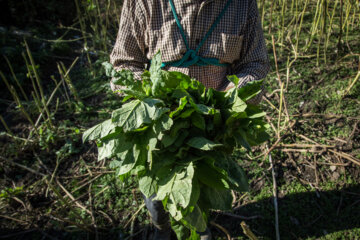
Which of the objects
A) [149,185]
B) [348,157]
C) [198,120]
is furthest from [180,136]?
[348,157]

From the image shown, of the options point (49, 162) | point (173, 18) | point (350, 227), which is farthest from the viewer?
point (49, 162)

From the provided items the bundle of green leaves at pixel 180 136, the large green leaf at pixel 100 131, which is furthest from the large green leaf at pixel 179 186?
the large green leaf at pixel 100 131

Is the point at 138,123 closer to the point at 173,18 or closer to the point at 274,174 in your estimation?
the point at 173,18

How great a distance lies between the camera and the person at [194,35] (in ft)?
3.91

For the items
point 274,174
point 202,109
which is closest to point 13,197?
point 202,109

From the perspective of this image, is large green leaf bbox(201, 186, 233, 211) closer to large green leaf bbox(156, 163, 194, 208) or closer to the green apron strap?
large green leaf bbox(156, 163, 194, 208)

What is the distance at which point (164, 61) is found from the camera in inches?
49.6

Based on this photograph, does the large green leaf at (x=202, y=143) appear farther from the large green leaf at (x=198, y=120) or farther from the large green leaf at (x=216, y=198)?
the large green leaf at (x=216, y=198)

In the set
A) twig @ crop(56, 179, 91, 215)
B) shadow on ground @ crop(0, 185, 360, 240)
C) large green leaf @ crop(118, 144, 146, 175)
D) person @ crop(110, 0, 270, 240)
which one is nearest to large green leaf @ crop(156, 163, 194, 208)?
large green leaf @ crop(118, 144, 146, 175)

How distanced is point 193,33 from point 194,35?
0.03 ft

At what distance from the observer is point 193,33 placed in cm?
122

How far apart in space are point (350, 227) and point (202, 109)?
1.49 meters

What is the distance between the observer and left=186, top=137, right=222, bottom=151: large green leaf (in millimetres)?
712

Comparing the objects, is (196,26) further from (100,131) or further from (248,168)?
(248,168)
